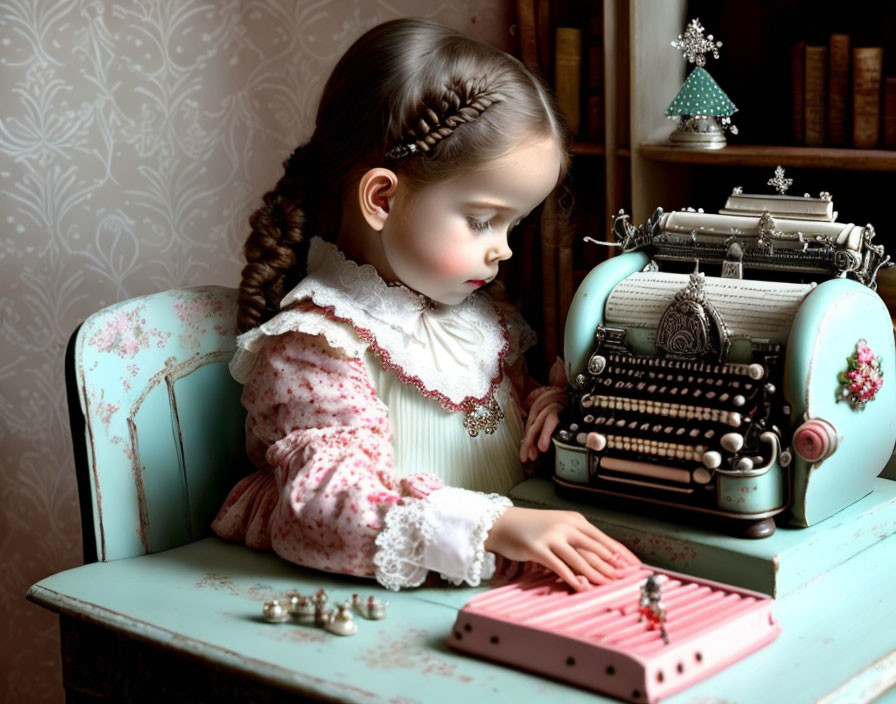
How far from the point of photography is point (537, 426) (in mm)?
1713

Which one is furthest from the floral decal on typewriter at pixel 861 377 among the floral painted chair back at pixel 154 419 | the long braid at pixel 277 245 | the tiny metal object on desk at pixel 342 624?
the floral painted chair back at pixel 154 419

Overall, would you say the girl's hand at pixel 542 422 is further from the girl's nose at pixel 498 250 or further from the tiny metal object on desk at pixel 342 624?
the tiny metal object on desk at pixel 342 624

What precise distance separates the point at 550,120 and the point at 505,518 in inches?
22.6

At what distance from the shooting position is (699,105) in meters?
1.99

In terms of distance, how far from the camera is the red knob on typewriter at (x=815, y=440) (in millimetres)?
1408

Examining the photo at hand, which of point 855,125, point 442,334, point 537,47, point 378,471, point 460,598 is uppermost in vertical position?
point 537,47

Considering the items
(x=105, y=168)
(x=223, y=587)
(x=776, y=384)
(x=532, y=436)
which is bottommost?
(x=223, y=587)

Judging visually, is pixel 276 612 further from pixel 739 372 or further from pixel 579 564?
pixel 739 372

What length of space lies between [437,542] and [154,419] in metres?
0.52

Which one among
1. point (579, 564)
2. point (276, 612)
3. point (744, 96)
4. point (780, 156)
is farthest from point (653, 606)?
point (744, 96)

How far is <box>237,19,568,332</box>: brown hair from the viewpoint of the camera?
1611mm

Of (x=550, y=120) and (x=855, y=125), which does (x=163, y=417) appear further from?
(x=855, y=125)

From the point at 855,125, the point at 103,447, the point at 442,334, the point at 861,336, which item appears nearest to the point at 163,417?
the point at 103,447

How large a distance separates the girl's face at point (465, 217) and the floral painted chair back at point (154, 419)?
339 millimetres
